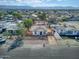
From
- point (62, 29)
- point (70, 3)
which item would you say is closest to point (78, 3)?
point (70, 3)

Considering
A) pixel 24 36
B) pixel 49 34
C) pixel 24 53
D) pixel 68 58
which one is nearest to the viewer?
pixel 68 58

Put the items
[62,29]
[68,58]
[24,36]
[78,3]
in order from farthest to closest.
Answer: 1. [78,3]
2. [62,29]
3. [24,36]
4. [68,58]

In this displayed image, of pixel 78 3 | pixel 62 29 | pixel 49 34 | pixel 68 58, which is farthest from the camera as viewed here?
pixel 78 3

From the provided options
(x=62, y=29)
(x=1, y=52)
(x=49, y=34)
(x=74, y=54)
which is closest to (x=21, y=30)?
(x=49, y=34)

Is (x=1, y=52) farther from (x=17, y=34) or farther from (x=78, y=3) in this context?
(x=78, y=3)

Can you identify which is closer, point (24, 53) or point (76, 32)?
point (24, 53)

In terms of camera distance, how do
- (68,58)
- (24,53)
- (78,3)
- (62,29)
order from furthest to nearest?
(78,3)
(62,29)
(24,53)
(68,58)

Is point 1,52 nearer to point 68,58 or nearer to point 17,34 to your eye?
point 68,58

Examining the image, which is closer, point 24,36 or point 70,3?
point 24,36

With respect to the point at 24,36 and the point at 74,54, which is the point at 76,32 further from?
the point at 74,54
